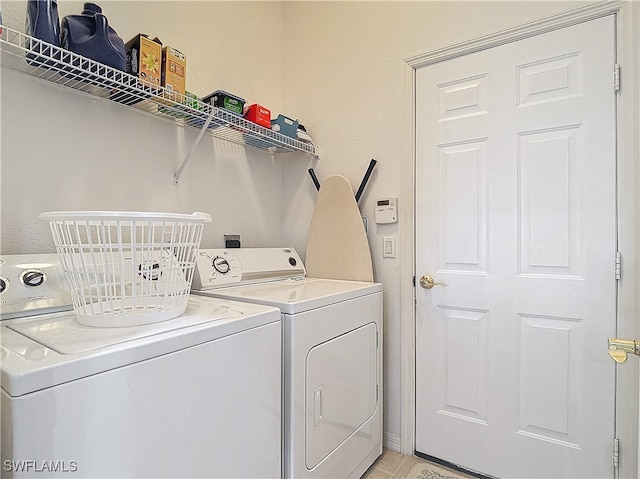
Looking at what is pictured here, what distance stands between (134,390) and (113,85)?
110 cm

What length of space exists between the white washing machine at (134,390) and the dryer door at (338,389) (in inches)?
7.4

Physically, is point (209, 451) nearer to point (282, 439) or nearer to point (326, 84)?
point (282, 439)

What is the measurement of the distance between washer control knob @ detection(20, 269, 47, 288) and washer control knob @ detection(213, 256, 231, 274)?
67 centimetres

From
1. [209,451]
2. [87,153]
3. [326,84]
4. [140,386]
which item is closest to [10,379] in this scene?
[140,386]

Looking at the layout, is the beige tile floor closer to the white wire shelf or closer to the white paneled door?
the white paneled door

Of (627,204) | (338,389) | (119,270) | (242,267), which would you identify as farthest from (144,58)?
(627,204)

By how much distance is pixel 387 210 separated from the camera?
199cm

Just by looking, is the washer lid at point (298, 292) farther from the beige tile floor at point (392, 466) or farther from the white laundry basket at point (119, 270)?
the beige tile floor at point (392, 466)

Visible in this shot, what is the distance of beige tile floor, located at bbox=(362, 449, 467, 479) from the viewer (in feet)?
5.77

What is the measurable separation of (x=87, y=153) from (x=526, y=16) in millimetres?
2048

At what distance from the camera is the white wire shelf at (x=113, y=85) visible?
1.15m

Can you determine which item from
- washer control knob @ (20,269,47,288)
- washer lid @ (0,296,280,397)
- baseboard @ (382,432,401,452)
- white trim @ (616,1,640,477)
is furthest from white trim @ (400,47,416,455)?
washer control knob @ (20,269,47,288)

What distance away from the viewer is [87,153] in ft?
4.76

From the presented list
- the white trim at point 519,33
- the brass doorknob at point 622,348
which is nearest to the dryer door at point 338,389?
the brass doorknob at point 622,348
